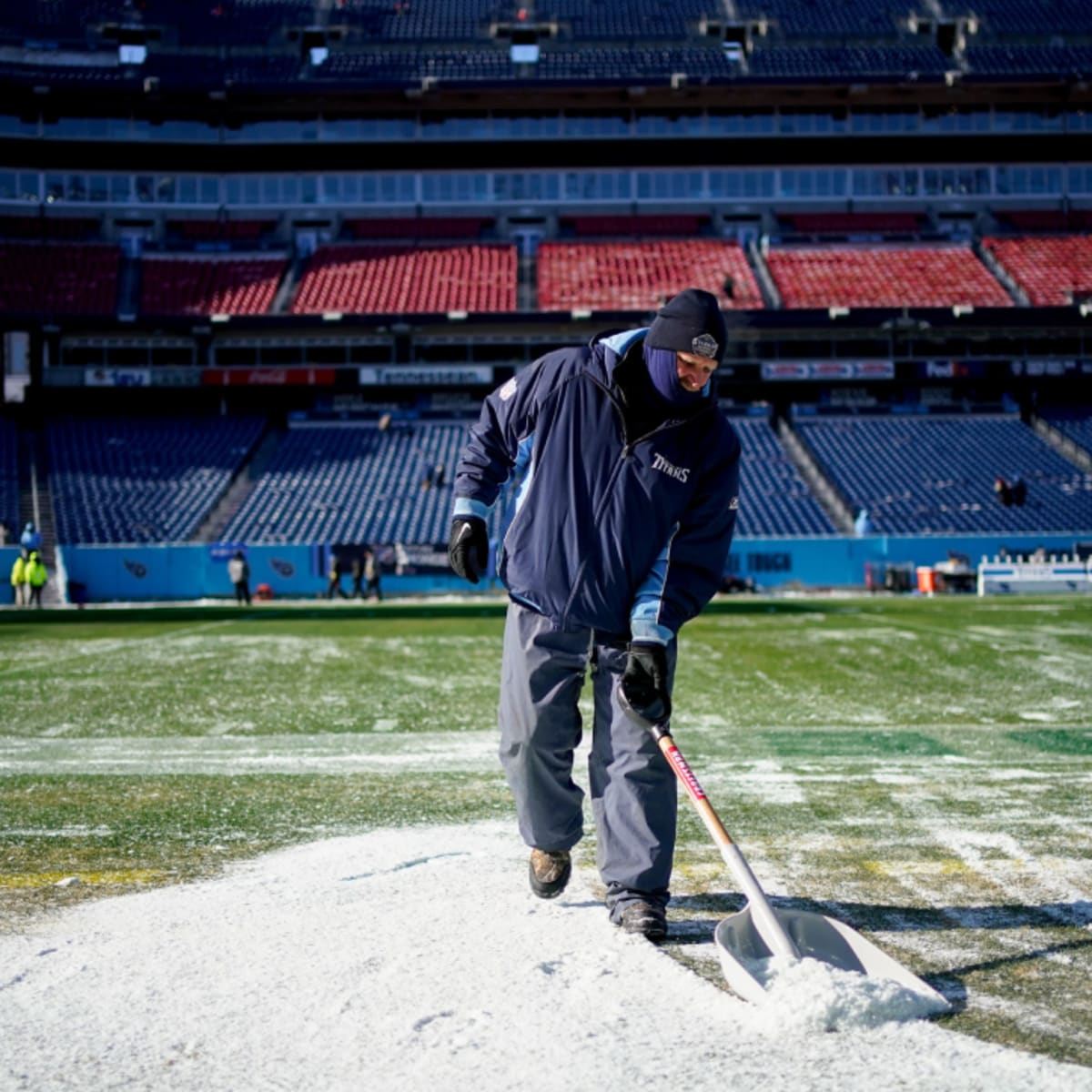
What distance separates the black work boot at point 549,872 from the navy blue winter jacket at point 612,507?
0.70 m

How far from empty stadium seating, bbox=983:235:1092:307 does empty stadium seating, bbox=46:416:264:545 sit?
91.4 ft

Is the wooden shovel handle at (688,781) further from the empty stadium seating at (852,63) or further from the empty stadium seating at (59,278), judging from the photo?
the empty stadium seating at (852,63)

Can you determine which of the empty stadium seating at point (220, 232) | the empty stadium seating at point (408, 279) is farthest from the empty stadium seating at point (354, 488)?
the empty stadium seating at point (220, 232)

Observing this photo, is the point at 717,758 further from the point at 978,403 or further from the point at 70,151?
the point at 70,151

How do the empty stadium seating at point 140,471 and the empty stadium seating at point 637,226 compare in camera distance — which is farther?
the empty stadium seating at point 637,226

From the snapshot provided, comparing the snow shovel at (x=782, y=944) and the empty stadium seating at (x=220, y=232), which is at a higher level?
the empty stadium seating at (x=220, y=232)

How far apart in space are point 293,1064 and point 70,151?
51.2 m

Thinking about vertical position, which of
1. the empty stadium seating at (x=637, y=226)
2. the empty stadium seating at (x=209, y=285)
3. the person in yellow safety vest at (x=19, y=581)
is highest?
the empty stadium seating at (x=637, y=226)

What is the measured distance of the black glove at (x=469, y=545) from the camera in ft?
13.5

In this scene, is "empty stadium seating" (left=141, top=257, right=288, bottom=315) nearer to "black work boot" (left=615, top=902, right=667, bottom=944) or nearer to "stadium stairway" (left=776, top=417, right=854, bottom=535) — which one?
"stadium stairway" (left=776, top=417, right=854, bottom=535)

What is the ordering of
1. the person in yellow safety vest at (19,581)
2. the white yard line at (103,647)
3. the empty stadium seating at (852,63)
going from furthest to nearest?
1. the empty stadium seating at (852,63)
2. the person in yellow safety vest at (19,581)
3. the white yard line at (103,647)

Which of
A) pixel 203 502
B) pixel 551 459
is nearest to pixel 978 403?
pixel 203 502

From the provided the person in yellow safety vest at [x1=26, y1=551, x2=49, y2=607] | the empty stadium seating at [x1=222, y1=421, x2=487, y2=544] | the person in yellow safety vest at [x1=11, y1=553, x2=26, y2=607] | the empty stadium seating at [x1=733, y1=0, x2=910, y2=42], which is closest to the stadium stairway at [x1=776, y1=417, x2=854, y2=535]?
the empty stadium seating at [x1=222, y1=421, x2=487, y2=544]

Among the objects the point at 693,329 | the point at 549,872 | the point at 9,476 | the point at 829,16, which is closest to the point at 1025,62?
the point at 829,16
